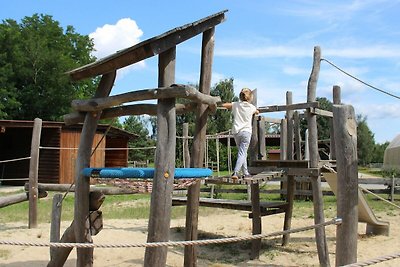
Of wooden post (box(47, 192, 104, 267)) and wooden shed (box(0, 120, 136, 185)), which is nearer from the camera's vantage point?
wooden post (box(47, 192, 104, 267))

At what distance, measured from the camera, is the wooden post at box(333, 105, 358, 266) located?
3.88m

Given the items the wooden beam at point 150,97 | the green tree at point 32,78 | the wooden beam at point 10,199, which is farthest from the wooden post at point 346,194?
the green tree at point 32,78

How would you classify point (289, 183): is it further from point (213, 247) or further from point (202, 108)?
point (202, 108)

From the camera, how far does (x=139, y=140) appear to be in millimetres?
55906

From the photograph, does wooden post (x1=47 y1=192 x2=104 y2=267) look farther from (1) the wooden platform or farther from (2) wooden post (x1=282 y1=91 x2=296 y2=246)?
(2) wooden post (x1=282 y1=91 x2=296 y2=246)

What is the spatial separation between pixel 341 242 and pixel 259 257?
4333mm

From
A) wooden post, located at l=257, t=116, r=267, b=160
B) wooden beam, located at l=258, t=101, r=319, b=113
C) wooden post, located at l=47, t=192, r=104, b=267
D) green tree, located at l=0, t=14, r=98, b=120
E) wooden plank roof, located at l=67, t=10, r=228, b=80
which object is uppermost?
green tree, located at l=0, t=14, r=98, b=120

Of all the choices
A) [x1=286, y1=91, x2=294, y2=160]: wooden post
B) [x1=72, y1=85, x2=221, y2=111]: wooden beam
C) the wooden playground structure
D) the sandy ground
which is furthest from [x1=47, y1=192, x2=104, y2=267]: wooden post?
[x1=286, y1=91, x2=294, y2=160]: wooden post

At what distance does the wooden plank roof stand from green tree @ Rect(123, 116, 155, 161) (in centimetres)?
4284

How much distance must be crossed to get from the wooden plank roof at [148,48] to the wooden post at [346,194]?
5.64 feet

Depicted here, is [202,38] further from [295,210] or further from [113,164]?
[113,164]

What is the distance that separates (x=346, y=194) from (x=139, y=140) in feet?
173

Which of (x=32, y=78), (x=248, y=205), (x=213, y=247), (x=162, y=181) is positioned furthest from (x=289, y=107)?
(x=32, y=78)

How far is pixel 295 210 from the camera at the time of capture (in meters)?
12.9
